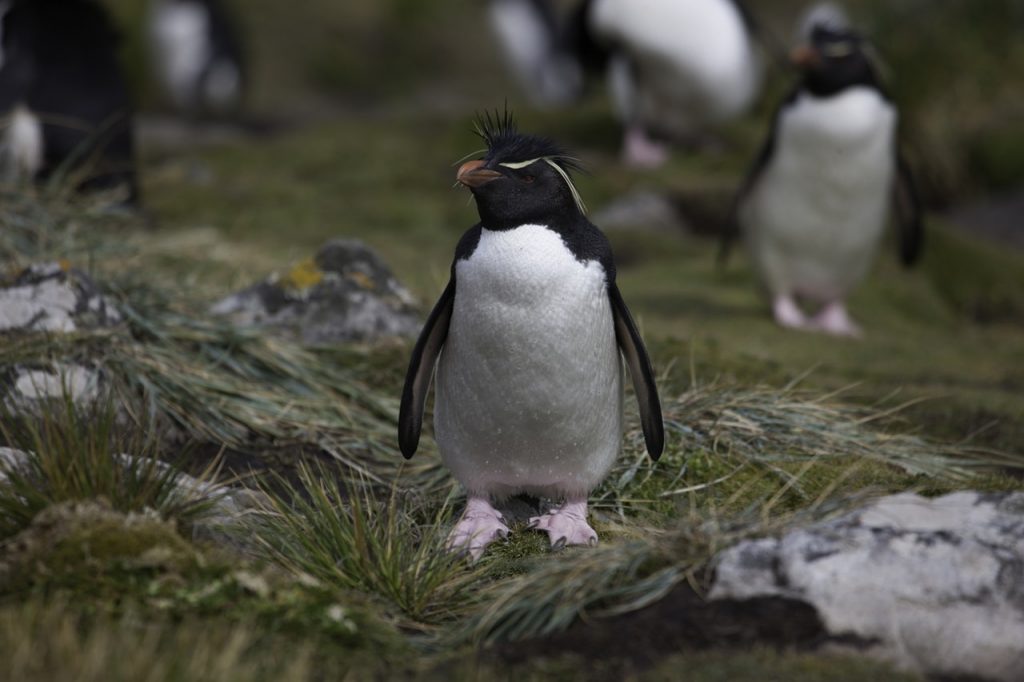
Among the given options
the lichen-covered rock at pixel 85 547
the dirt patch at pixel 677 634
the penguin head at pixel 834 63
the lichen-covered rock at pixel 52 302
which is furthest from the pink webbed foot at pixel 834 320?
the lichen-covered rock at pixel 85 547

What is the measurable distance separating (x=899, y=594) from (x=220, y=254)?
15.2 ft

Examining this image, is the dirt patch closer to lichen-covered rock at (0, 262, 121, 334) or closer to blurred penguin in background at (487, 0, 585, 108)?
lichen-covered rock at (0, 262, 121, 334)

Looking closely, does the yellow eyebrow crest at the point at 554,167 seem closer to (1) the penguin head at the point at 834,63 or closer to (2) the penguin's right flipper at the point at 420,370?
(2) the penguin's right flipper at the point at 420,370

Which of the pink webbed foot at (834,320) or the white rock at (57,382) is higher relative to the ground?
the pink webbed foot at (834,320)

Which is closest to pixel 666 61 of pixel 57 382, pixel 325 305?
pixel 325 305

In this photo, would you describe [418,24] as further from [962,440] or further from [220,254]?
[962,440]

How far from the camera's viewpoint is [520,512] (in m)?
4.12

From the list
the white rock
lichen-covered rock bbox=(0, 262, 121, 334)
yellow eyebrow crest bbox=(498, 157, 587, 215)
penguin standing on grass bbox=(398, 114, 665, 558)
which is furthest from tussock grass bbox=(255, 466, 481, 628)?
lichen-covered rock bbox=(0, 262, 121, 334)

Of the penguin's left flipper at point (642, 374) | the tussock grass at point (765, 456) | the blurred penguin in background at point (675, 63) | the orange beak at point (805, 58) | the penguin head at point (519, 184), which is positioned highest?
the blurred penguin in background at point (675, 63)

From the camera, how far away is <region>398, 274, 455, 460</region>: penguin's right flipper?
12.5 ft

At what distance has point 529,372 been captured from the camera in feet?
12.0

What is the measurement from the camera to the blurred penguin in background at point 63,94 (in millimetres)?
7590

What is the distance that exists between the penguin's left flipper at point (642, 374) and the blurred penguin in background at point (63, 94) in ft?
14.2

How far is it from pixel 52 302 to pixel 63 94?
3.57 m
